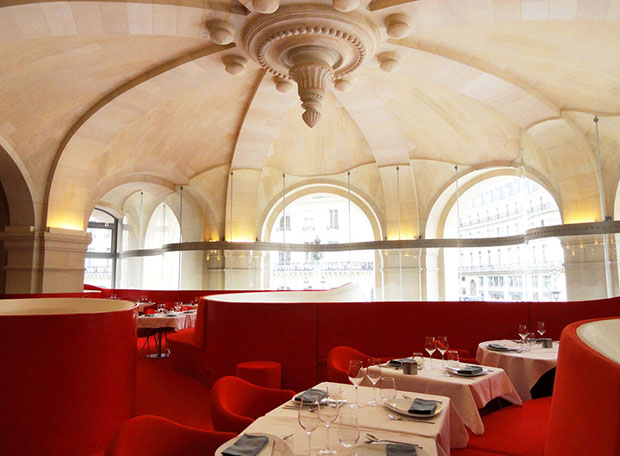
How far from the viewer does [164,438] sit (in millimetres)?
2465

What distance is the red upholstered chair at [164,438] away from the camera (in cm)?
235

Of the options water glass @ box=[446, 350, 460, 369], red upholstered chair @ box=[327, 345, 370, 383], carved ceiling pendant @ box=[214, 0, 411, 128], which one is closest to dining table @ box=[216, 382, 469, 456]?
water glass @ box=[446, 350, 460, 369]

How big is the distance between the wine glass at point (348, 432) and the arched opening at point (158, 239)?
52.9 feet

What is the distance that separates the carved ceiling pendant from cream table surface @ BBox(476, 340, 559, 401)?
4990 millimetres

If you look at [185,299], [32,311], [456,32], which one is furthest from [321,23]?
[185,299]

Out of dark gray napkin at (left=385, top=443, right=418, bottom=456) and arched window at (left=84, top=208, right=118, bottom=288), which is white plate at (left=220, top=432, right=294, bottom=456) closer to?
dark gray napkin at (left=385, top=443, right=418, bottom=456)

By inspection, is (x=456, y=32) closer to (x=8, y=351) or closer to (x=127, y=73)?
(x=127, y=73)

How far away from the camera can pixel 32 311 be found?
601 centimetres

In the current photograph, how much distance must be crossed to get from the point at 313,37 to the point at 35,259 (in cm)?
821

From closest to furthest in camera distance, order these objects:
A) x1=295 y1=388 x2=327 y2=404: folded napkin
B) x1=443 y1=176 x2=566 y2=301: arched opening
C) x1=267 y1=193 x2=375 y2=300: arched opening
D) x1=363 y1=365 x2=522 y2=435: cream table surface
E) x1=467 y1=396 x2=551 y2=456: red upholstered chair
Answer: x1=295 y1=388 x2=327 y2=404: folded napkin, x1=467 y1=396 x2=551 y2=456: red upholstered chair, x1=363 y1=365 x2=522 y2=435: cream table surface, x1=443 y1=176 x2=566 y2=301: arched opening, x1=267 y1=193 x2=375 y2=300: arched opening

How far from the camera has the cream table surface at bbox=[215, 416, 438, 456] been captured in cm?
216

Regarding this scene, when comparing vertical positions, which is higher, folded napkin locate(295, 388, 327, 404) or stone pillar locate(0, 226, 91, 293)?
stone pillar locate(0, 226, 91, 293)

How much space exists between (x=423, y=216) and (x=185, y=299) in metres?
7.73

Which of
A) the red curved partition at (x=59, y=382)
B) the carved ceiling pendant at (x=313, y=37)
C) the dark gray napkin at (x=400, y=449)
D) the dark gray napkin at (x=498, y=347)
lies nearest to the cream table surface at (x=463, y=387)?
the dark gray napkin at (x=498, y=347)
